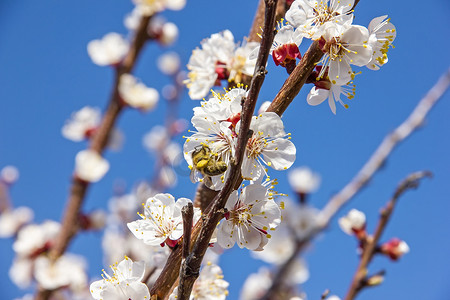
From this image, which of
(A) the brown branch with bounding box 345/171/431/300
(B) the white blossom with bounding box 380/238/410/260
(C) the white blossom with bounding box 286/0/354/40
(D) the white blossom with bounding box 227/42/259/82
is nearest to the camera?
(C) the white blossom with bounding box 286/0/354/40

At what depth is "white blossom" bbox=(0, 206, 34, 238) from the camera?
3.90 metres

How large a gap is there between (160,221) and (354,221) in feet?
4.74

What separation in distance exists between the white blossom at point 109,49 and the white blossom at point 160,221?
2.53m

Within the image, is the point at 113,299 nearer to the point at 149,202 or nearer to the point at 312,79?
the point at 149,202

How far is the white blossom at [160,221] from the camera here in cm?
96

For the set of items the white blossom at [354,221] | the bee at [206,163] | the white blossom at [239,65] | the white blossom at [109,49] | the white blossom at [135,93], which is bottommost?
the bee at [206,163]

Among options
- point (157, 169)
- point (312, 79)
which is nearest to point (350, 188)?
point (312, 79)

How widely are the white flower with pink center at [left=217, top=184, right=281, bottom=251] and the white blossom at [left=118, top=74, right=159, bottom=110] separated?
7.84ft

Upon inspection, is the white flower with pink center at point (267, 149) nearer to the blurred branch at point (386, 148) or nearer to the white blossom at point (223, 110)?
the white blossom at point (223, 110)

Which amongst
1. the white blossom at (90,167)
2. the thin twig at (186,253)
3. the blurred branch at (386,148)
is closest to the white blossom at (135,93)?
the white blossom at (90,167)

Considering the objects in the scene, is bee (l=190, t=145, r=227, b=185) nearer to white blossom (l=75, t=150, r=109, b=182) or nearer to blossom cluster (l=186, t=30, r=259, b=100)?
blossom cluster (l=186, t=30, r=259, b=100)

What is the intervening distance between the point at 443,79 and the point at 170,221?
1.96 meters

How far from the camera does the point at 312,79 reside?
95 cm

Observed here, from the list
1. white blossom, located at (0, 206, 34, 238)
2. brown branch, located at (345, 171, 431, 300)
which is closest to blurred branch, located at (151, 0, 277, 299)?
brown branch, located at (345, 171, 431, 300)
